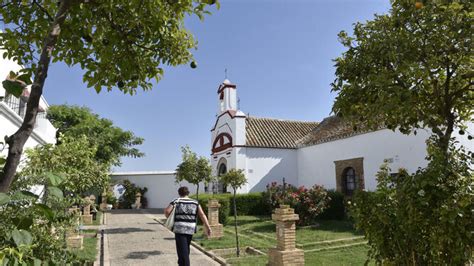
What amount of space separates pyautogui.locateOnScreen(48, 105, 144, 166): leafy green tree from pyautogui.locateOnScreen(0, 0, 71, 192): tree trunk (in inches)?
1056

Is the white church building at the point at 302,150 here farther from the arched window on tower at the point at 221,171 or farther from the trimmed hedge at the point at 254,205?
the trimmed hedge at the point at 254,205

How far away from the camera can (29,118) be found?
2049 millimetres

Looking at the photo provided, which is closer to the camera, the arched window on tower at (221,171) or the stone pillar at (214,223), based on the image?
the stone pillar at (214,223)

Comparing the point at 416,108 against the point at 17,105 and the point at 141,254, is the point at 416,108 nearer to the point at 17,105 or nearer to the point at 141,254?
the point at 141,254

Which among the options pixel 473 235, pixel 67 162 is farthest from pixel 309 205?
pixel 473 235

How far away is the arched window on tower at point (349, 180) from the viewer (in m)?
18.6

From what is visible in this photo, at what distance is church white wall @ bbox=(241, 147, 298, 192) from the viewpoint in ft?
74.0

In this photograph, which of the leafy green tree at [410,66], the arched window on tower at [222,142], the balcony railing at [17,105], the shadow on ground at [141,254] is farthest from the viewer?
the arched window on tower at [222,142]

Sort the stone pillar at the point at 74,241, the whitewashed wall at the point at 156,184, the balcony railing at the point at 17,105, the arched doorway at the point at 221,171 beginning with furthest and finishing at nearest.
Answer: the whitewashed wall at the point at 156,184, the arched doorway at the point at 221,171, the balcony railing at the point at 17,105, the stone pillar at the point at 74,241

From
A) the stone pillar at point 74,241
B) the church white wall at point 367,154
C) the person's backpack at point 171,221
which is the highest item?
the church white wall at point 367,154

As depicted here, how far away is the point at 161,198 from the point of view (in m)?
31.7

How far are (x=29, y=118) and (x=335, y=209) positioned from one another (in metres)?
16.6

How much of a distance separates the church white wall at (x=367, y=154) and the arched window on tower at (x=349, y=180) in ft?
2.13

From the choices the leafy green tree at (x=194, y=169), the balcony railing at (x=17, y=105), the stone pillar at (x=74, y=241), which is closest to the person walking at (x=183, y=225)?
the stone pillar at (x=74, y=241)
